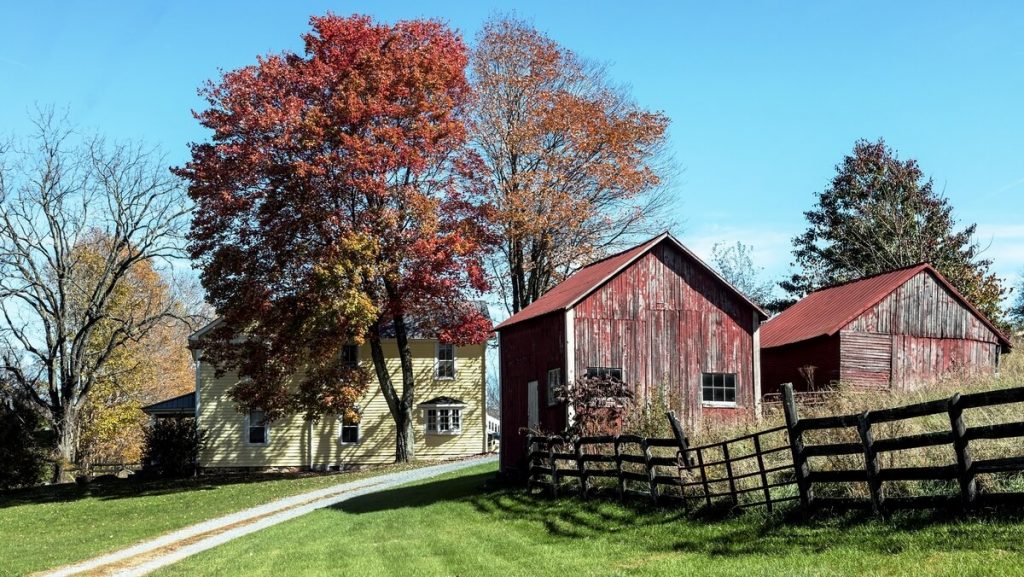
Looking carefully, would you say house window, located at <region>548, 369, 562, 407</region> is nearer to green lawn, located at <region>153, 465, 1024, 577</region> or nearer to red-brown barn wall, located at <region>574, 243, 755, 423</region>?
red-brown barn wall, located at <region>574, 243, 755, 423</region>

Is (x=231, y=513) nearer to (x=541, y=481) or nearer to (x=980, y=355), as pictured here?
(x=541, y=481)

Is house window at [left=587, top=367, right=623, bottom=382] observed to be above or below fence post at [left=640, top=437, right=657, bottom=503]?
above

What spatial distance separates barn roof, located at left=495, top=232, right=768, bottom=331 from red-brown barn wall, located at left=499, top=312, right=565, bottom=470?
0.24 metres

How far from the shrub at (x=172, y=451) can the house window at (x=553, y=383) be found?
872 inches

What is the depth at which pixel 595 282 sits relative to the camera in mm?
26094

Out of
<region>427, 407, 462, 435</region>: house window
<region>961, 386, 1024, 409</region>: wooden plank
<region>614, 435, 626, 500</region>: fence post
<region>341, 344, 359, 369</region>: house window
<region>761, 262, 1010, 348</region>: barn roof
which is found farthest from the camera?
<region>427, 407, 462, 435</region>: house window

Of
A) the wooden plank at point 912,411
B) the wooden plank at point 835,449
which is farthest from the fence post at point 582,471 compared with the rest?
the wooden plank at point 912,411

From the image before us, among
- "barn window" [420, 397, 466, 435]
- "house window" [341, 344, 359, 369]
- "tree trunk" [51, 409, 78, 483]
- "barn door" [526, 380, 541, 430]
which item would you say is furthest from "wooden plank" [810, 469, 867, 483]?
"tree trunk" [51, 409, 78, 483]

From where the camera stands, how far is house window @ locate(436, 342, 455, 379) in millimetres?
46219

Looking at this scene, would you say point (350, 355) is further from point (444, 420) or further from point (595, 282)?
point (595, 282)

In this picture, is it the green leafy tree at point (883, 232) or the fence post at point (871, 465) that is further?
the green leafy tree at point (883, 232)

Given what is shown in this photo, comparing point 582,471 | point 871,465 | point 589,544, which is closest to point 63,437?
point 582,471

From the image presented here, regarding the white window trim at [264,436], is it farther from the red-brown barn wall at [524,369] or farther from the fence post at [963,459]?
the fence post at [963,459]

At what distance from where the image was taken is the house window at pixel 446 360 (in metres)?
46.2
